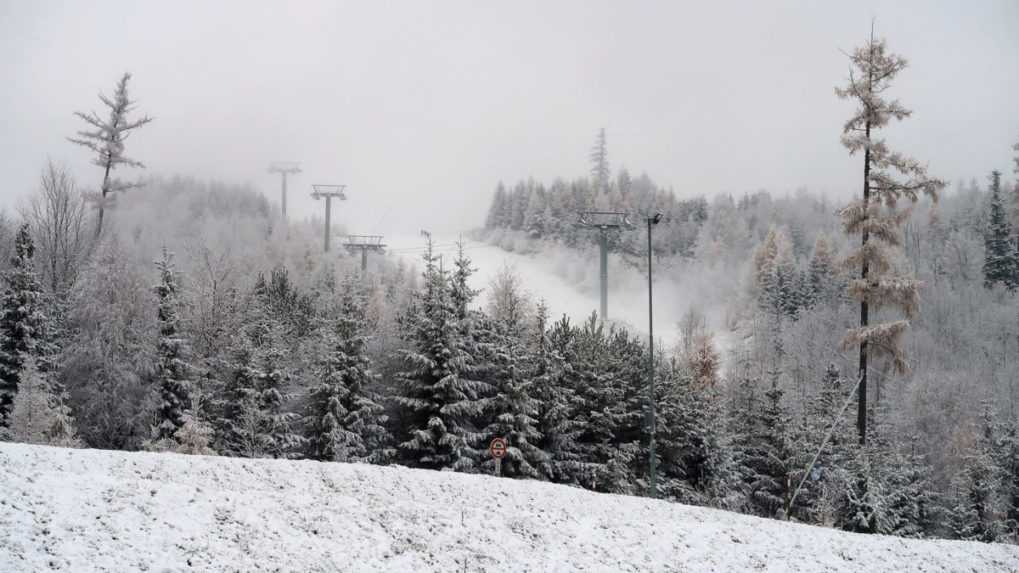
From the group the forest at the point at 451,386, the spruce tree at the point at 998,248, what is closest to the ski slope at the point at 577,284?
the spruce tree at the point at 998,248

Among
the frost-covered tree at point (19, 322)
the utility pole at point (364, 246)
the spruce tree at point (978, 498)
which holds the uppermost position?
the utility pole at point (364, 246)

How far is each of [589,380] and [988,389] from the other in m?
52.2

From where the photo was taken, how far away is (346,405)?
1080 inches

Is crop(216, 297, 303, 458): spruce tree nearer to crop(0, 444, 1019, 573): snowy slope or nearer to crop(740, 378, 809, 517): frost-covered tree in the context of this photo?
crop(0, 444, 1019, 573): snowy slope

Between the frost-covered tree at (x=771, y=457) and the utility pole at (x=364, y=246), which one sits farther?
the utility pole at (x=364, y=246)

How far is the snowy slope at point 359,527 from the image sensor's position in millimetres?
10062

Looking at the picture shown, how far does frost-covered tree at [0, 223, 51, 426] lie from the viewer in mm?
25828

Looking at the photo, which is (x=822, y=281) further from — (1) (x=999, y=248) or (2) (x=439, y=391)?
(2) (x=439, y=391)

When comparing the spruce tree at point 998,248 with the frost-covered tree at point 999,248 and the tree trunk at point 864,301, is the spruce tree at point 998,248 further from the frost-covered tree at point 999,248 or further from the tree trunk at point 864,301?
the tree trunk at point 864,301

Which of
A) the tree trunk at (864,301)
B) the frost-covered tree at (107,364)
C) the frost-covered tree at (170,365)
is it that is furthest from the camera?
the frost-covered tree at (170,365)

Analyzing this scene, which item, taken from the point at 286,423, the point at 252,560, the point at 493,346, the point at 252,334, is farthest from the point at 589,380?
the point at 252,560

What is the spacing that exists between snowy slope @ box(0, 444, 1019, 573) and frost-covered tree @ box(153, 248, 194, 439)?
44.4 feet

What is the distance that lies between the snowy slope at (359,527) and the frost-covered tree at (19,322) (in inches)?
606

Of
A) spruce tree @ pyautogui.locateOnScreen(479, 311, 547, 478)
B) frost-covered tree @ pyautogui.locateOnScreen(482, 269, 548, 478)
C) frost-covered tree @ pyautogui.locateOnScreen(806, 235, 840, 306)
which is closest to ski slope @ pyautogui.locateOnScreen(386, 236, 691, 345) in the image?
frost-covered tree @ pyautogui.locateOnScreen(806, 235, 840, 306)
